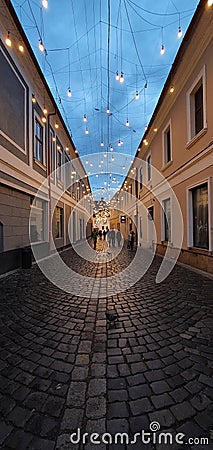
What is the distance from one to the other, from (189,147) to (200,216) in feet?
8.24

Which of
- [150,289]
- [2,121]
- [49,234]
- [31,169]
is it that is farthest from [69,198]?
[150,289]

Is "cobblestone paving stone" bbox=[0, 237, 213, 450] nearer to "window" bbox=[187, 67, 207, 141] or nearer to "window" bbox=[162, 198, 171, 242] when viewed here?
"window" bbox=[187, 67, 207, 141]

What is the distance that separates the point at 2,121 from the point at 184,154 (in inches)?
253

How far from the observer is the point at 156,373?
7.39 feet

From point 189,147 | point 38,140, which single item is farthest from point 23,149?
point 189,147

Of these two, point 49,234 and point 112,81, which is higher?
point 112,81

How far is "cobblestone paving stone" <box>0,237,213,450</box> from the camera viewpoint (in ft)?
5.42

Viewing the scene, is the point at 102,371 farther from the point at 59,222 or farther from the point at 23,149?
the point at 59,222

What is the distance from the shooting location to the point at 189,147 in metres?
8.09

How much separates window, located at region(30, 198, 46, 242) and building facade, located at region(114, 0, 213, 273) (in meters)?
6.13

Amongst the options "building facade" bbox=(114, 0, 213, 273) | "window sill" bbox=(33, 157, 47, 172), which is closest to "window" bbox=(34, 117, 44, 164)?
"window sill" bbox=(33, 157, 47, 172)

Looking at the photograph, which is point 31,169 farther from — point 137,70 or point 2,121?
point 137,70

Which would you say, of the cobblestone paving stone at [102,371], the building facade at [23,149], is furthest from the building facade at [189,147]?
the building facade at [23,149]

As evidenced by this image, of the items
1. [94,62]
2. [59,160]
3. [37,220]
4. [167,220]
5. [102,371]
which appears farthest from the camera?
[59,160]
